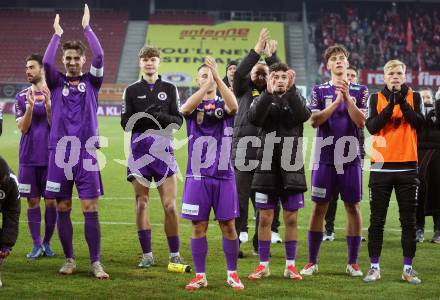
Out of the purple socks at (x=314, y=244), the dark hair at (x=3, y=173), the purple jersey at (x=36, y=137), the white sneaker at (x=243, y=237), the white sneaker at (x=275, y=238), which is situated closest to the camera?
the dark hair at (x=3, y=173)

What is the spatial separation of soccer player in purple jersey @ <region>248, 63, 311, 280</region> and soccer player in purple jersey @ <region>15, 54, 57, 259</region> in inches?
99.8

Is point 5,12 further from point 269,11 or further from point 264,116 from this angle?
point 264,116

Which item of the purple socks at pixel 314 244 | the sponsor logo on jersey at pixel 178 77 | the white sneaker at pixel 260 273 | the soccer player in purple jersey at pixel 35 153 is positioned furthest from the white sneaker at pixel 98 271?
the sponsor logo on jersey at pixel 178 77

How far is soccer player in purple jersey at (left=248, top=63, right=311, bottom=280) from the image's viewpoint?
784 cm

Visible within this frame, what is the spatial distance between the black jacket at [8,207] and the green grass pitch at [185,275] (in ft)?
1.66

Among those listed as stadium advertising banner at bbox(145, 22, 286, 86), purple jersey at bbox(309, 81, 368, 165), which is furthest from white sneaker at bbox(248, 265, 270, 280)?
stadium advertising banner at bbox(145, 22, 286, 86)

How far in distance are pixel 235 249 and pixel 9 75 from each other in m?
40.3

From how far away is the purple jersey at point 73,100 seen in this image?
26.2 ft

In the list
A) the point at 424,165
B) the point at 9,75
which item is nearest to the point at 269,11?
the point at 9,75

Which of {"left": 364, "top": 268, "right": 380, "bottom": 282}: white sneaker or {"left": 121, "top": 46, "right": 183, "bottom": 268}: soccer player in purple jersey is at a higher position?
{"left": 121, "top": 46, "right": 183, "bottom": 268}: soccer player in purple jersey

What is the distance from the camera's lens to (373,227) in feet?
25.9

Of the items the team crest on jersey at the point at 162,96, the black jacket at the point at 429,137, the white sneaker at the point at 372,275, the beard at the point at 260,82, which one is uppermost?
the beard at the point at 260,82

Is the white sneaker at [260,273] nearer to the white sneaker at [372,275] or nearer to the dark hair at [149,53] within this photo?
the white sneaker at [372,275]

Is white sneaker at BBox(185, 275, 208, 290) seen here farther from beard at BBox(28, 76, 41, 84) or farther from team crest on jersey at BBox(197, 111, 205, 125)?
beard at BBox(28, 76, 41, 84)
